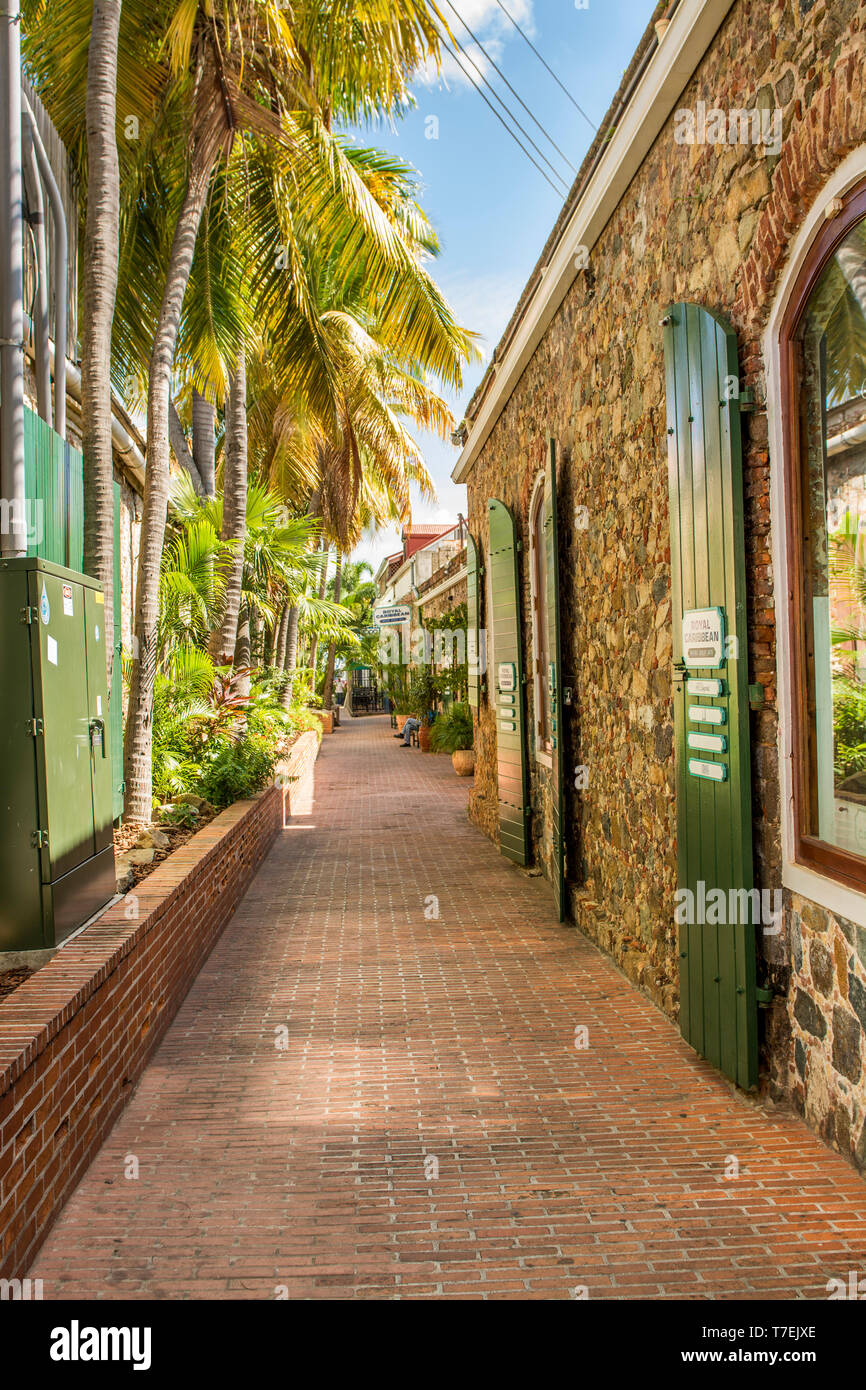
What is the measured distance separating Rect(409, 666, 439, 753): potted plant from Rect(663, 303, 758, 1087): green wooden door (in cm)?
1634

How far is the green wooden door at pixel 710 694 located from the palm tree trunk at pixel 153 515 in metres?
4.16

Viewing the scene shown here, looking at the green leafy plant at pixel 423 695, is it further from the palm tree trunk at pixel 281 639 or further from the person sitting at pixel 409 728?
the palm tree trunk at pixel 281 639

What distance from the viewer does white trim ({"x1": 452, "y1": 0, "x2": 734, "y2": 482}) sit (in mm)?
3818

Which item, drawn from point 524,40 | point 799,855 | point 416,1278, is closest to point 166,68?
point 524,40

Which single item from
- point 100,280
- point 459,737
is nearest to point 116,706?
point 100,280

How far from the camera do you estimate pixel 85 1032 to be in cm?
335

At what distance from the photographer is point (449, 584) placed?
21.6m

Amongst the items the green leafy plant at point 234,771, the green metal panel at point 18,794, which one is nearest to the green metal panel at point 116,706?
the green metal panel at point 18,794

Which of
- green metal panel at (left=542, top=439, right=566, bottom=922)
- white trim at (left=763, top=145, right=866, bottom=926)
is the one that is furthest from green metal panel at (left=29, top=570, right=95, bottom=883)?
green metal panel at (left=542, top=439, right=566, bottom=922)

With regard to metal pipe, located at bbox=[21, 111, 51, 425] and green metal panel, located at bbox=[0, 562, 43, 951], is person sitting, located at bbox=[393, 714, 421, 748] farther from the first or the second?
green metal panel, located at bbox=[0, 562, 43, 951]

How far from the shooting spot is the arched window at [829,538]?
315cm

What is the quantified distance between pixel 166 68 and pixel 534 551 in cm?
528
